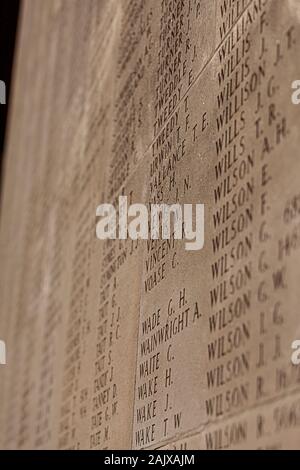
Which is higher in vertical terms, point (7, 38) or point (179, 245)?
point (7, 38)

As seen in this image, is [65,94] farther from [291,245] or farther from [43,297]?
[291,245]

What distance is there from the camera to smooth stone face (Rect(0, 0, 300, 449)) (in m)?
1.14

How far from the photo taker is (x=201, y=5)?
1.63 meters

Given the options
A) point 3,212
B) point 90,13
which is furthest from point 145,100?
point 3,212

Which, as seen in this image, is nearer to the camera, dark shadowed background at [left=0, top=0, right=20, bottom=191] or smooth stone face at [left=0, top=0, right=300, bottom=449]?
smooth stone face at [left=0, top=0, right=300, bottom=449]

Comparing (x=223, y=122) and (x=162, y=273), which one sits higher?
(x=223, y=122)

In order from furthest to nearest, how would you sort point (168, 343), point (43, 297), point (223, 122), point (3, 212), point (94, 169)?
point (3, 212) → point (43, 297) → point (94, 169) → point (168, 343) → point (223, 122)

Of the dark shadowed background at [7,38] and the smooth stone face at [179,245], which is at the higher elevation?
the dark shadowed background at [7,38]

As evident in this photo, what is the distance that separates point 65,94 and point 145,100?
167 cm

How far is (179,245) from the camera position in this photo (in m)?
1.56

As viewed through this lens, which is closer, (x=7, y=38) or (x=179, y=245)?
(x=179, y=245)

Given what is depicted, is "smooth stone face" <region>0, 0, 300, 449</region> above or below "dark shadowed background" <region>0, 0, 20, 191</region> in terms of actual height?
below

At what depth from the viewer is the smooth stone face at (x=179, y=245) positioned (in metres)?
1.14

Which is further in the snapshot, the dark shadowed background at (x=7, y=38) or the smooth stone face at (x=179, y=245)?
the dark shadowed background at (x=7, y=38)
